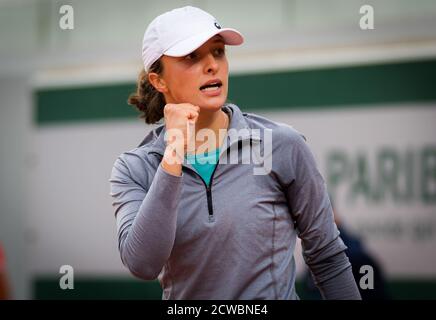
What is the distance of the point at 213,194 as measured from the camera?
5.30 feet

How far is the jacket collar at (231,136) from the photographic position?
65.3 inches

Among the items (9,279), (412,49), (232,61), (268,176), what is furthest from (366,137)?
(268,176)

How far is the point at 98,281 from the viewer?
5.28m

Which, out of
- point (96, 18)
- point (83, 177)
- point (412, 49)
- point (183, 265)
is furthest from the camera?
point (83, 177)

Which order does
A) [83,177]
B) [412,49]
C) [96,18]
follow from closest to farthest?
[412,49] < [96,18] < [83,177]

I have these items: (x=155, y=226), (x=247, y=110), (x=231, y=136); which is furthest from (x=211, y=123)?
(x=247, y=110)

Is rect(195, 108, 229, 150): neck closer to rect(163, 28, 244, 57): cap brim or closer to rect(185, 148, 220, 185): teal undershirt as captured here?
rect(185, 148, 220, 185): teal undershirt

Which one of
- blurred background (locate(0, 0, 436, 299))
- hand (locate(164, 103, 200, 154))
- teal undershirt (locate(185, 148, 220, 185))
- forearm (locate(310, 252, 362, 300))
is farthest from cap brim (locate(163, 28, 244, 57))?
blurred background (locate(0, 0, 436, 299))

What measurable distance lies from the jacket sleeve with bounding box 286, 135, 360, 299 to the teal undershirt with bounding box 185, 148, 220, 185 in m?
0.17

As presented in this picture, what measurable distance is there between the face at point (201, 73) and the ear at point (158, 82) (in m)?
0.03

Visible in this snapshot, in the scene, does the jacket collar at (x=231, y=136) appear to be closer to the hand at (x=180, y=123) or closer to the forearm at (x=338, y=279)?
the hand at (x=180, y=123)

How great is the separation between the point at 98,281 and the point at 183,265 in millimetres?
3778

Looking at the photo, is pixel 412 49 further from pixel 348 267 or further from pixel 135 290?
pixel 348 267

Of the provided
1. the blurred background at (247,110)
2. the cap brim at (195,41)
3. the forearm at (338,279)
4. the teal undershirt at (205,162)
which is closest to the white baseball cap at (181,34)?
the cap brim at (195,41)
